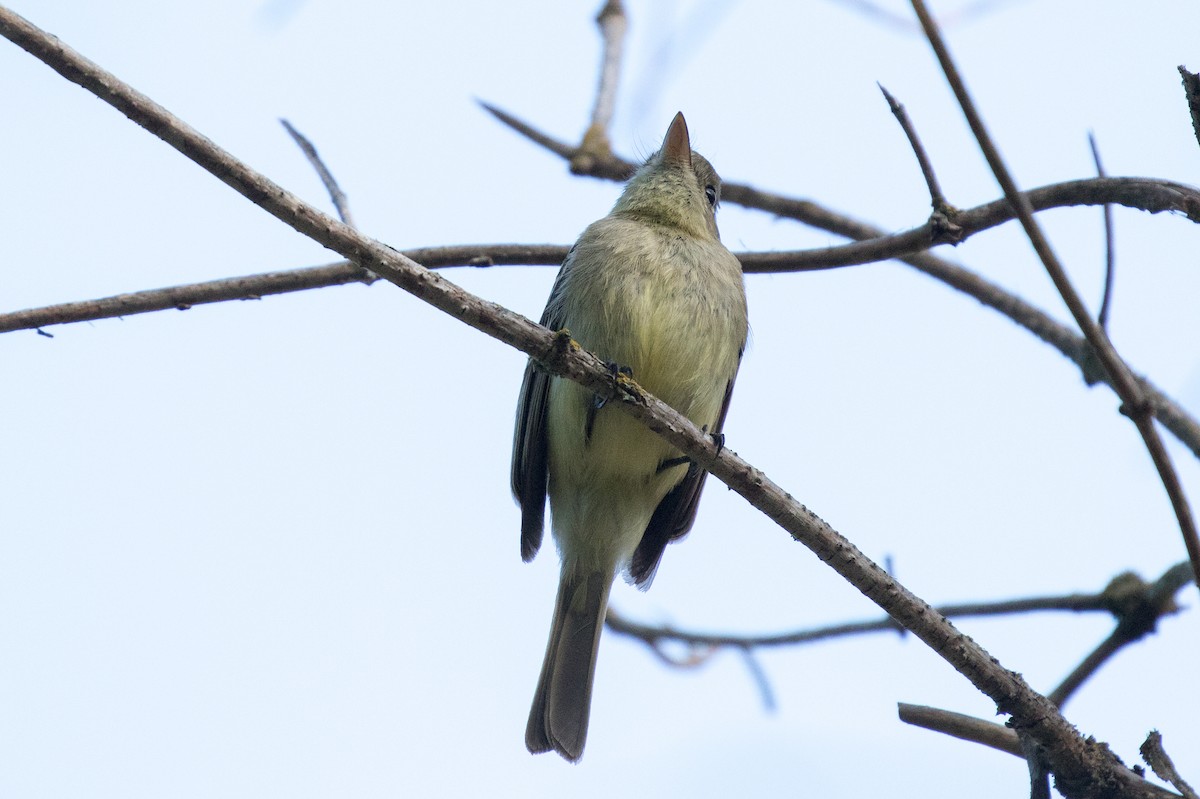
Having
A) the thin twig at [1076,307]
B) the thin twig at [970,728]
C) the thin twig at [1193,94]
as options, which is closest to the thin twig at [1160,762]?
the thin twig at [970,728]

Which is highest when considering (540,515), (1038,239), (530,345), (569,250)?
(569,250)

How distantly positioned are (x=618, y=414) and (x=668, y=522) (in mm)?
989

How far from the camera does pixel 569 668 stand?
5215 mm

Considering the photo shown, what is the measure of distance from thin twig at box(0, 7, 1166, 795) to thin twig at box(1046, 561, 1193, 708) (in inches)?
45.4

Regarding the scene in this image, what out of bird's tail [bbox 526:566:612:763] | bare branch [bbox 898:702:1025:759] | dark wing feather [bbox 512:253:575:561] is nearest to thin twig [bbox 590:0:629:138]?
dark wing feather [bbox 512:253:575:561]

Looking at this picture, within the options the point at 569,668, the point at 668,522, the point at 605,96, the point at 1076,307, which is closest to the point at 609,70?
the point at 605,96

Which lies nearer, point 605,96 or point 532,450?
point 532,450

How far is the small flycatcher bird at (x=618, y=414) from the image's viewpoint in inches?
189

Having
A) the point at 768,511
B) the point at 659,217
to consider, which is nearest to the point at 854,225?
the point at 659,217

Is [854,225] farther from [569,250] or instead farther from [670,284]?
[569,250]

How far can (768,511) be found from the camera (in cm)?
349

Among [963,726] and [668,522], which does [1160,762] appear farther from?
[668,522]

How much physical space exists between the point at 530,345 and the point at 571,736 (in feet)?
7.40

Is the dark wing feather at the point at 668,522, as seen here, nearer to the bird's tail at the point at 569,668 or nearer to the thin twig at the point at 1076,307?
the bird's tail at the point at 569,668
